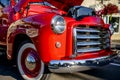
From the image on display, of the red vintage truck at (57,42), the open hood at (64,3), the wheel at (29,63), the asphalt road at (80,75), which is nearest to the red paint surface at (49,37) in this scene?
the red vintage truck at (57,42)

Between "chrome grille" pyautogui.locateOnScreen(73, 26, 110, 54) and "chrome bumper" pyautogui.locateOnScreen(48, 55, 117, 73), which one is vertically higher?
"chrome grille" pyautogui.locateOnScreen(73, 26, 110, 54)

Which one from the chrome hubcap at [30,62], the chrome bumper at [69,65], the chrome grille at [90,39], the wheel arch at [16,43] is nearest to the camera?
the chrome bumper at [69,65]

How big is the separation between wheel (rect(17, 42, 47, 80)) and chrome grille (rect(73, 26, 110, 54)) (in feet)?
2.52

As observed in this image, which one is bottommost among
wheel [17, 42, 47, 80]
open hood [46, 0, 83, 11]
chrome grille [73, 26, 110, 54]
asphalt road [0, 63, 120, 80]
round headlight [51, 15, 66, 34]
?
asphalt road [0, 63, 120, 80]

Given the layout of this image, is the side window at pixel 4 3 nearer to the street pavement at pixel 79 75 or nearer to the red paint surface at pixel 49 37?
the red paint surface at pixel 49 37

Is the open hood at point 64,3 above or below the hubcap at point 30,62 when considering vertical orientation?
above

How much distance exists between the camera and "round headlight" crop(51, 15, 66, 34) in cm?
532

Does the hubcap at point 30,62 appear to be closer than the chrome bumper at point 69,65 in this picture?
No

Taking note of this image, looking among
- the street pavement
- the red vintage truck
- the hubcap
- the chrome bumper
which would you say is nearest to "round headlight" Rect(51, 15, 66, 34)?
the red vintage truck

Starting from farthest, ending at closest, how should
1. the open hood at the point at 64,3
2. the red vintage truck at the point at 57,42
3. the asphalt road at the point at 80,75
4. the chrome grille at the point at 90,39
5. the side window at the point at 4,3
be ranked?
the side window at the point at 4,3, the open hood at the point at 64,3, the asphalt road at the point at 80,75, the chrome grille at the point at 90,39, the red vintage truck at the point at 57,42

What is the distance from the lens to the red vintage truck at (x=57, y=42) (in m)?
5.33

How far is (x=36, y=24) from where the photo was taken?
18.1ft

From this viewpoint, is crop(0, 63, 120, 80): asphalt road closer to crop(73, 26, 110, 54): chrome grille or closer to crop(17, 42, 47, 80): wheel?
crop(17, 42, 47, 80): wheel

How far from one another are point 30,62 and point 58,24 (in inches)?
40.2
